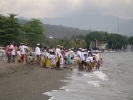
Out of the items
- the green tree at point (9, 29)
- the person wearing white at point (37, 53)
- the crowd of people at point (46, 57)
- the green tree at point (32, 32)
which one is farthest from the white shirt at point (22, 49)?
the green tree at point (32, 32)

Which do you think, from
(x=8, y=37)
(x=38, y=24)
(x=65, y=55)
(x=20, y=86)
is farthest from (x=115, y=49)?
(x=20, y=86)

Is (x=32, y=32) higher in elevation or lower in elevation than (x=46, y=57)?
higher

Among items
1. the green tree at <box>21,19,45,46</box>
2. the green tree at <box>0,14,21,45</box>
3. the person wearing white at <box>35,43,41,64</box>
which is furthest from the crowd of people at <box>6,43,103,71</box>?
the green tree at <box>21,19,45,46</box>

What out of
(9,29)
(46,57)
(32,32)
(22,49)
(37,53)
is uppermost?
(32,32)

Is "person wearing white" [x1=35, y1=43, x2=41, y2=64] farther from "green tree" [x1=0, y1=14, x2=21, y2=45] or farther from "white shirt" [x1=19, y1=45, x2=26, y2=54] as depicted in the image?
"green tree" [x1=0, y1=14, x2=21, y2=45]

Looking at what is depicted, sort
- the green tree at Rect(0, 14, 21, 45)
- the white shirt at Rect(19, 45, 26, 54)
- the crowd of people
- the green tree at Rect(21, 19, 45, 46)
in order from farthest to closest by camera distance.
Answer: the green tree at Rect(21, 19, 45, 46) → the green tree at Rect(0, 14, 21, 45) → the crowd of people → the white shirt at Rect(19, 45, 26, 54)

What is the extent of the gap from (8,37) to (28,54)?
27.9 m

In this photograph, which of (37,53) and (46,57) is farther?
(46,57)

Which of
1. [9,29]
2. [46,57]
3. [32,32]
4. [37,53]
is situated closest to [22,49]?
[37,53]

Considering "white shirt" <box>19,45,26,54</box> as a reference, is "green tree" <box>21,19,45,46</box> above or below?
above

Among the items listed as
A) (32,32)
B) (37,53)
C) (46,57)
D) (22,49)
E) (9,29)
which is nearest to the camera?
(22,49)

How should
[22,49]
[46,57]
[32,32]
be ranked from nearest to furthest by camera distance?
[22,49] < [46,57] < [32,32]

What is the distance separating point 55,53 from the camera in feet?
64.1

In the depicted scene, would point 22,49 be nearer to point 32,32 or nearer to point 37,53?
point 37,53
